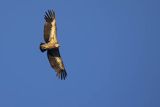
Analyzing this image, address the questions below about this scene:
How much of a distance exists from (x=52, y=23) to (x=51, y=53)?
2.00 meters

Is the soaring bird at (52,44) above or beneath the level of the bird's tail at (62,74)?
above

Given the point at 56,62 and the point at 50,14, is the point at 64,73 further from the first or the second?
the point at 50,14

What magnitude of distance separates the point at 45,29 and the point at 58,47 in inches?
57.9

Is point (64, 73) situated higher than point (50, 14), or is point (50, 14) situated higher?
point (50, 14)

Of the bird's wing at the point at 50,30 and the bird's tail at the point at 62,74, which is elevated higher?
the bird's wing at the point at 50,30

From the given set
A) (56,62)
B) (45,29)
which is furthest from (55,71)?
(45,29)

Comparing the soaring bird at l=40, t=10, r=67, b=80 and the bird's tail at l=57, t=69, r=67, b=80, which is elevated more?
the soaring bird at l=40, t=10, r=67, b=80

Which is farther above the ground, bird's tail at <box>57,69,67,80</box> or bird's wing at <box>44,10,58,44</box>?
bird's wing at <box>44,10,58,44</box>

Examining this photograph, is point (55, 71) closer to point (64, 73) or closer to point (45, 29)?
point (64, 73)

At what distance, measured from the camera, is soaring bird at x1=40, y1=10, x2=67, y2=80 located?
105 ft

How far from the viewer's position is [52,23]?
32188 mm

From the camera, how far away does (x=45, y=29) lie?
3198 centimetres

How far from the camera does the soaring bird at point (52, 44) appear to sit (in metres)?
32.0

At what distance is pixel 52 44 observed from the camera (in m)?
32.2
